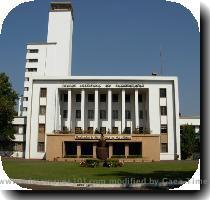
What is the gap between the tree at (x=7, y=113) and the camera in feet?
130

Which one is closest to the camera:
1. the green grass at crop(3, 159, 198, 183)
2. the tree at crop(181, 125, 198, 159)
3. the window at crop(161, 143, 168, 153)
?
the green grass at crop(3, 159, 198, 183)

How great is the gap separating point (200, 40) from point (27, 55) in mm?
50941

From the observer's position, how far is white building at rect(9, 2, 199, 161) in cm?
3878

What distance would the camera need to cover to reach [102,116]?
44.3 m

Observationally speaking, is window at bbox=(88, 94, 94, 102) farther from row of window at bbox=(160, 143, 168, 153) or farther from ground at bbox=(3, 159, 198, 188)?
ground at bbox=(3, 159, 198, 188)

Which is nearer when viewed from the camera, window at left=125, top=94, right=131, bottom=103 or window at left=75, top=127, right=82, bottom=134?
window at left=75, top=127, right=82, bottom=134

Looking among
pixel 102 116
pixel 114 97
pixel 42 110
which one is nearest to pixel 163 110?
pixel 114 97

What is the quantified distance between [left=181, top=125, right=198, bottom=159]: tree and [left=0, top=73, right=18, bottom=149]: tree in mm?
20673

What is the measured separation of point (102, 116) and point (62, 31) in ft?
50.4

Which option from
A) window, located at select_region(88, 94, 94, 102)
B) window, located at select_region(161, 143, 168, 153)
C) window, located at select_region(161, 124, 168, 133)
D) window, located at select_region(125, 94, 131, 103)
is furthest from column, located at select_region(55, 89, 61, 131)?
window, located at select_region(161, 143, 168, 153)

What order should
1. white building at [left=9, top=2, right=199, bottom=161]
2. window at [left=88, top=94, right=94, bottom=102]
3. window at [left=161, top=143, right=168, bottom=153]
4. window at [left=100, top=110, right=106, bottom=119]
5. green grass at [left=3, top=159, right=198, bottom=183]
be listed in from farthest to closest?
window at [left=88, top=94, right=94, bottom=102] → window at [left=100, top=110, right=106, bottom=119] → window at [left=161, top=143, right=168, bottom=153] → white building at [left=9, top=2, right=199, bottom=161] → green grass at [left=3, top=159, right=198, bottom=183]

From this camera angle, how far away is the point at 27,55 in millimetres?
59406

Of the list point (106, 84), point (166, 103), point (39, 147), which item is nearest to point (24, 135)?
point (39, 147)

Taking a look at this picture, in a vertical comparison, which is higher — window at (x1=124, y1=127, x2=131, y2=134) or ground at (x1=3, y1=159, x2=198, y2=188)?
window at (x1=124, y1=127, x2=131, y2=134)
